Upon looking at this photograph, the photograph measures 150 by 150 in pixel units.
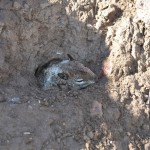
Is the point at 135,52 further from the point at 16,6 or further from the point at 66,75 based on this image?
the point at 16,6

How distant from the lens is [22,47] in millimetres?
4500

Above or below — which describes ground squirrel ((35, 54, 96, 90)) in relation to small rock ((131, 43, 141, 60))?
below

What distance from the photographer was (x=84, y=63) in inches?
182

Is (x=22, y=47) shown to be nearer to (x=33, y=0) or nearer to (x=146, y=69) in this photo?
(x=33, y=0)

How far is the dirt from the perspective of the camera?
3.88 meters

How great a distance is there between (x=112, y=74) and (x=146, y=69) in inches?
13.9

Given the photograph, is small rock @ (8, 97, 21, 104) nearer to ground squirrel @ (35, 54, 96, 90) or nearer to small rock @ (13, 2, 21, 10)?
ground squirrel @ (35, 54, 96, 90)

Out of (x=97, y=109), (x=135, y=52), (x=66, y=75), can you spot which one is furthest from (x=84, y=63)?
(x=97, y=109)

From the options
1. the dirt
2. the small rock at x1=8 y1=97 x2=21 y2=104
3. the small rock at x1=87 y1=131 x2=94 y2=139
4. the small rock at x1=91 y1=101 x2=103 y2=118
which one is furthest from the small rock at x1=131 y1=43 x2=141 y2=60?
the small rock at x1=8 y1=97 x2=21 y2=104

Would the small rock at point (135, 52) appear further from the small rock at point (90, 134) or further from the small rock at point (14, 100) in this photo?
the small rock at point (14, 100)

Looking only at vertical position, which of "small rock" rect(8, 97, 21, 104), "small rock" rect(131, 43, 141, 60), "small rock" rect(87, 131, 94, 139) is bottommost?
"small rock" rect(87, 131, 94, 139)

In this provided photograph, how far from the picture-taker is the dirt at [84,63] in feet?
12.7

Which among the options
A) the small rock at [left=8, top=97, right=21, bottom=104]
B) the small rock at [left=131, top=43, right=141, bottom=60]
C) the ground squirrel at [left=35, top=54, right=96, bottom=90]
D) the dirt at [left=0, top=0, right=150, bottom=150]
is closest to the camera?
the dirt at [left=0, top=0, right=150, bottom=150]

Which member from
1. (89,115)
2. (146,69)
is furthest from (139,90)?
(89,115)
